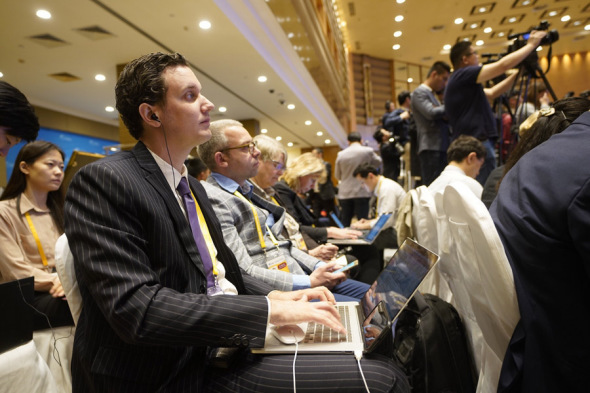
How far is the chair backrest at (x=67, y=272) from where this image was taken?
0.93 m

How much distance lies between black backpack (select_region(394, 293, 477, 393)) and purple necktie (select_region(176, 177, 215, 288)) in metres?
0.68

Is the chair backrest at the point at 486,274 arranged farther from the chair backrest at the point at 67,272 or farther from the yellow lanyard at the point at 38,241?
the yellow lanyard at the point at 38,241

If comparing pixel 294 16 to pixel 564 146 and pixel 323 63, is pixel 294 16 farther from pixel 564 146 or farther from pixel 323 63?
pixel 564 146

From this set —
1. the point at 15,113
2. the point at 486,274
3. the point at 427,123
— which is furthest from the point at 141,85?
the point at 427,123

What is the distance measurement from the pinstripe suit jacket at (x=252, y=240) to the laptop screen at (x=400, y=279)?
0.44 m

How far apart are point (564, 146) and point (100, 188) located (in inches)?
42.6

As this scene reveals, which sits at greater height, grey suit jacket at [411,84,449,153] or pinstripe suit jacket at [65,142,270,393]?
grey suit jacket at [411,84,449,153]

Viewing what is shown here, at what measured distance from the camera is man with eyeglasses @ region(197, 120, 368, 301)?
58.7 inches

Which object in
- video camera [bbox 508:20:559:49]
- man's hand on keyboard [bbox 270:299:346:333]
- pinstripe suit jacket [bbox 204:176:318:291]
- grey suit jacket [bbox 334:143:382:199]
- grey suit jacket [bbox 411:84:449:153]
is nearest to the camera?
man's hand on keyboard [bbox 270:299:346:333]

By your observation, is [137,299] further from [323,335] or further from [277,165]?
[277,165]

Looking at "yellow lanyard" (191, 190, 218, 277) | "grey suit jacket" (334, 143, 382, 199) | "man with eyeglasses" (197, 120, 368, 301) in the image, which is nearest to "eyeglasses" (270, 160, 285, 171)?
"man with eyeglasses" (197, 120, 368, 301)

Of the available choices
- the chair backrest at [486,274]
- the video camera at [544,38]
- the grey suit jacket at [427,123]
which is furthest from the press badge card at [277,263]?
the video camera at [544,38]

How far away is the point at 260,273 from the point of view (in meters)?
1.46

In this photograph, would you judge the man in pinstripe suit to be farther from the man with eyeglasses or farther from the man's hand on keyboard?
the man with eyeglasses
